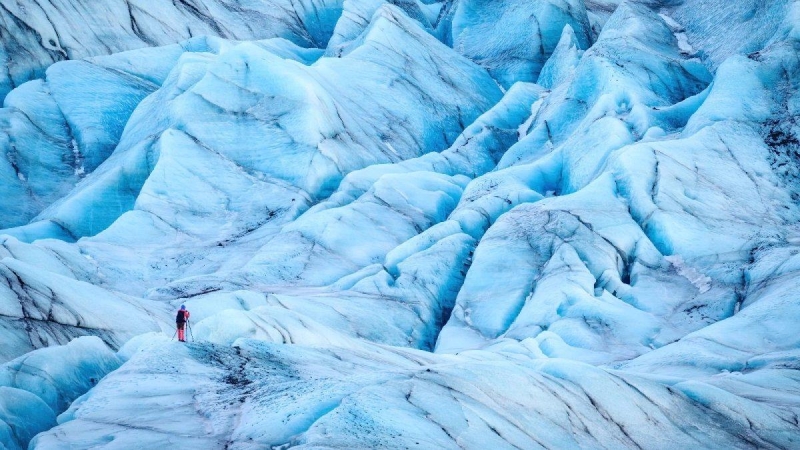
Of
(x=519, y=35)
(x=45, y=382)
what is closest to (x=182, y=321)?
(x=45, y=382)

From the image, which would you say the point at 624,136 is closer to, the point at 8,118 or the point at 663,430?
the point at 663,430

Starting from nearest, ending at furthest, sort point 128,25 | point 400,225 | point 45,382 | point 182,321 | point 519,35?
point 45,382
point 182,321
point 400,225
point 128,25
point 519,35

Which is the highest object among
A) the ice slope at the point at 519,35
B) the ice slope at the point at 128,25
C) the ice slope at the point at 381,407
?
the ice slope at the point at 381,407

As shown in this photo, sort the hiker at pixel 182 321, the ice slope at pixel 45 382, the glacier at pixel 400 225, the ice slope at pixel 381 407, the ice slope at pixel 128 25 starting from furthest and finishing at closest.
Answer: the ice slope at pixel 128 25 < the hiker at pixel 182 321 < the glacier at pixel 400 225 < the ice slope at pixel 45 382 < the ice slope at pixel 381 407

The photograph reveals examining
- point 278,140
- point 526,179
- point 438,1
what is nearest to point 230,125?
point 278,140

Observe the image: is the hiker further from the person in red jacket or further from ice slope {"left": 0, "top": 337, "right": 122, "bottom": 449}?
ice slope {"left": 0, "top": 337, "right": 122, "bottom": 449}

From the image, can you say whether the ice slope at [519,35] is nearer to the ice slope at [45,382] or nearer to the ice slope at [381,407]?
the ice slope at [381,407]

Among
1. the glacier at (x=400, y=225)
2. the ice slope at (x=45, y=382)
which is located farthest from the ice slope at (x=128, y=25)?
the ice slope at (x=45, y=382)

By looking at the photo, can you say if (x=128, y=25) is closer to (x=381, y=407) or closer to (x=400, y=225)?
(x=400, y=225)

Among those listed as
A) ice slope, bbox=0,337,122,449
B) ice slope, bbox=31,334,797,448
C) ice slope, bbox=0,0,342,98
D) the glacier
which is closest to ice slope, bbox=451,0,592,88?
the glacier
